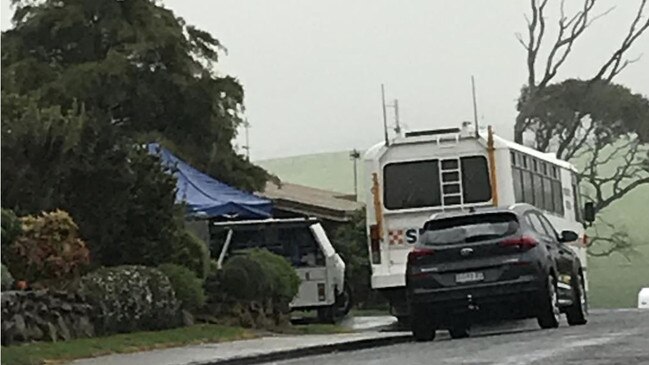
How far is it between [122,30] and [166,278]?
67.0 ft

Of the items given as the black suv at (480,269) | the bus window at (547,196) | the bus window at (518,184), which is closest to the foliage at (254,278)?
the black suv at (480,269)

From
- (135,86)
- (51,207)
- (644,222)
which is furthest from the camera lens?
(644,222)

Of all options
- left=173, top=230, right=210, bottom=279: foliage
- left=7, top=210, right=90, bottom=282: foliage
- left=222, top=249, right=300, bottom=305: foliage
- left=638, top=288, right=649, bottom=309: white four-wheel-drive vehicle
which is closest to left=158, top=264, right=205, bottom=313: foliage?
left=173, top=230, right=210, bottom=279: foliage

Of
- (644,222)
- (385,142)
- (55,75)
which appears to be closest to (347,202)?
(55,75)

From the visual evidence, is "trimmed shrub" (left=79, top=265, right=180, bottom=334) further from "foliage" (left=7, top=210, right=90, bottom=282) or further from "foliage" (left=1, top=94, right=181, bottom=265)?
"foliage" (left=1, top=94, right=181, bottom=265)

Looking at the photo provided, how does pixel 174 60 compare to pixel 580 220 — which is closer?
pixel 580 220

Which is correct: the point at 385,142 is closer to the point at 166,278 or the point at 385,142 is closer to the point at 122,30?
the point at 166,278

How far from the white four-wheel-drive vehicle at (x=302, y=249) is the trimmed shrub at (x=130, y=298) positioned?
17.6 ft

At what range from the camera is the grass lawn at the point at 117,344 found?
658 inches

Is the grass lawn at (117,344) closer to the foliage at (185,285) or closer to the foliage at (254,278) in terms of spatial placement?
the foliage at (185,285)

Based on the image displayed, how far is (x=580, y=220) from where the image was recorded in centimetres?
3172

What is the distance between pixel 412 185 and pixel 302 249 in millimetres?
3605

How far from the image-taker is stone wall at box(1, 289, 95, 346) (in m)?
17.8

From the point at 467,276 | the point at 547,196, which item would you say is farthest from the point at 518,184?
the point at 467,276
